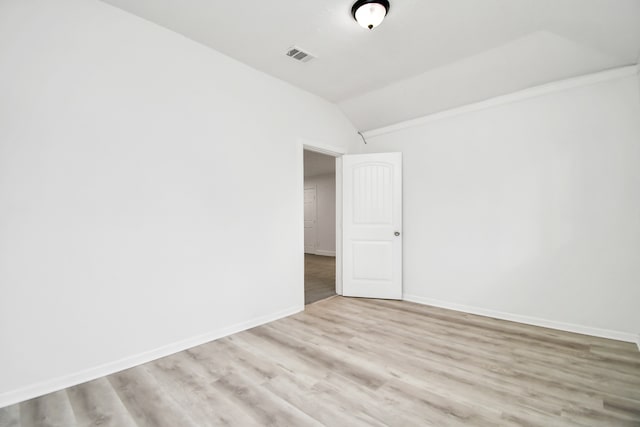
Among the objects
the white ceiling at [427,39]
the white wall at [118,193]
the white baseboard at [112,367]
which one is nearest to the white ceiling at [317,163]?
the white ceiling at [427,39]

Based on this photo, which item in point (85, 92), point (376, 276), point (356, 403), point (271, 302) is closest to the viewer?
point (356, 403)

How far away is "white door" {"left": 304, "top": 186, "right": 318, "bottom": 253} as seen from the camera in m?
9.27

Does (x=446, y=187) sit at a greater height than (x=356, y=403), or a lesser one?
greater

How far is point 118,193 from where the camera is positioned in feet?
7.27

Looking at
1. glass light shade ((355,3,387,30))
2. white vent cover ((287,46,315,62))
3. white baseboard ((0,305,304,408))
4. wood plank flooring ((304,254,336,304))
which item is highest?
white vent cover ((287,46,315,62))

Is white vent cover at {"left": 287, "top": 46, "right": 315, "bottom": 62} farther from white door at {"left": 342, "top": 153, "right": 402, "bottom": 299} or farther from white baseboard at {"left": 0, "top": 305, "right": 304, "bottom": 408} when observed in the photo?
white baseboard at {"left": 0, "top": 305, "right": 304, "bottom": 408}

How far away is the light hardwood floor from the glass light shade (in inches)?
103

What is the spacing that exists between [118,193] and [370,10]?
2341mm

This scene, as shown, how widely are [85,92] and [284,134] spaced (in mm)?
1846

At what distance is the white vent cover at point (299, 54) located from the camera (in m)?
2.78

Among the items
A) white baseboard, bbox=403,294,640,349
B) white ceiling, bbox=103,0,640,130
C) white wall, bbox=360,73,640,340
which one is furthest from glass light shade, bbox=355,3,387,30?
white baseboard, bbox=403,294,640,349

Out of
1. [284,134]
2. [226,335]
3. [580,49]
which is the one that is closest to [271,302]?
[226,335]

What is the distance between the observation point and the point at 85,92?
2090 millimetres

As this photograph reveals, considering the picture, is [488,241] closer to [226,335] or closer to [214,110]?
[226,335]
